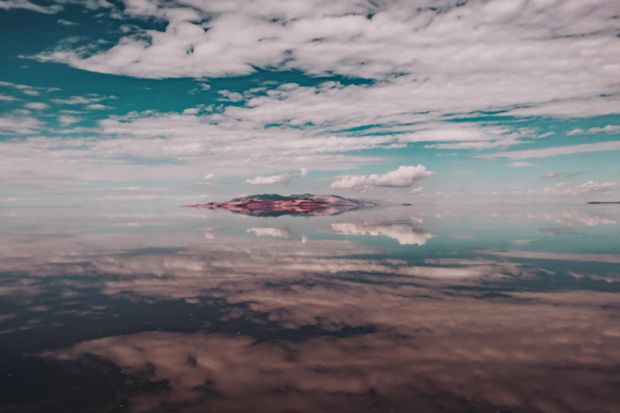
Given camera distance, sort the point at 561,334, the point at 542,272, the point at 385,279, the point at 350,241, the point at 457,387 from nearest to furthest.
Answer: the point at 457,387, the point at 561,334, the point at 385,279, the point at 542,272, the point at 350,241

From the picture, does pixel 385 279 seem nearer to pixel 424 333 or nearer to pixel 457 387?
pixel 424 333

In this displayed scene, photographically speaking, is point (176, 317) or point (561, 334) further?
point (176, 317)

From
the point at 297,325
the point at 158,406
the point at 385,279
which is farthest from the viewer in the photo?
the point at 385,279

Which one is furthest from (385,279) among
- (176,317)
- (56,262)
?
(56,262)

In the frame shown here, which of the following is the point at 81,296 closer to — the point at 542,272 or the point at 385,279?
the point at 385,279

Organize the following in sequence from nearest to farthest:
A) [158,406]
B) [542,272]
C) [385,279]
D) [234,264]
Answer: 1. [158,406]
2. [385,279]
3. [542,272]
4. [234,264]

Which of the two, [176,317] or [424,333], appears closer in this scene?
[424,333]

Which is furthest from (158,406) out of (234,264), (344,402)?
(234,264)
